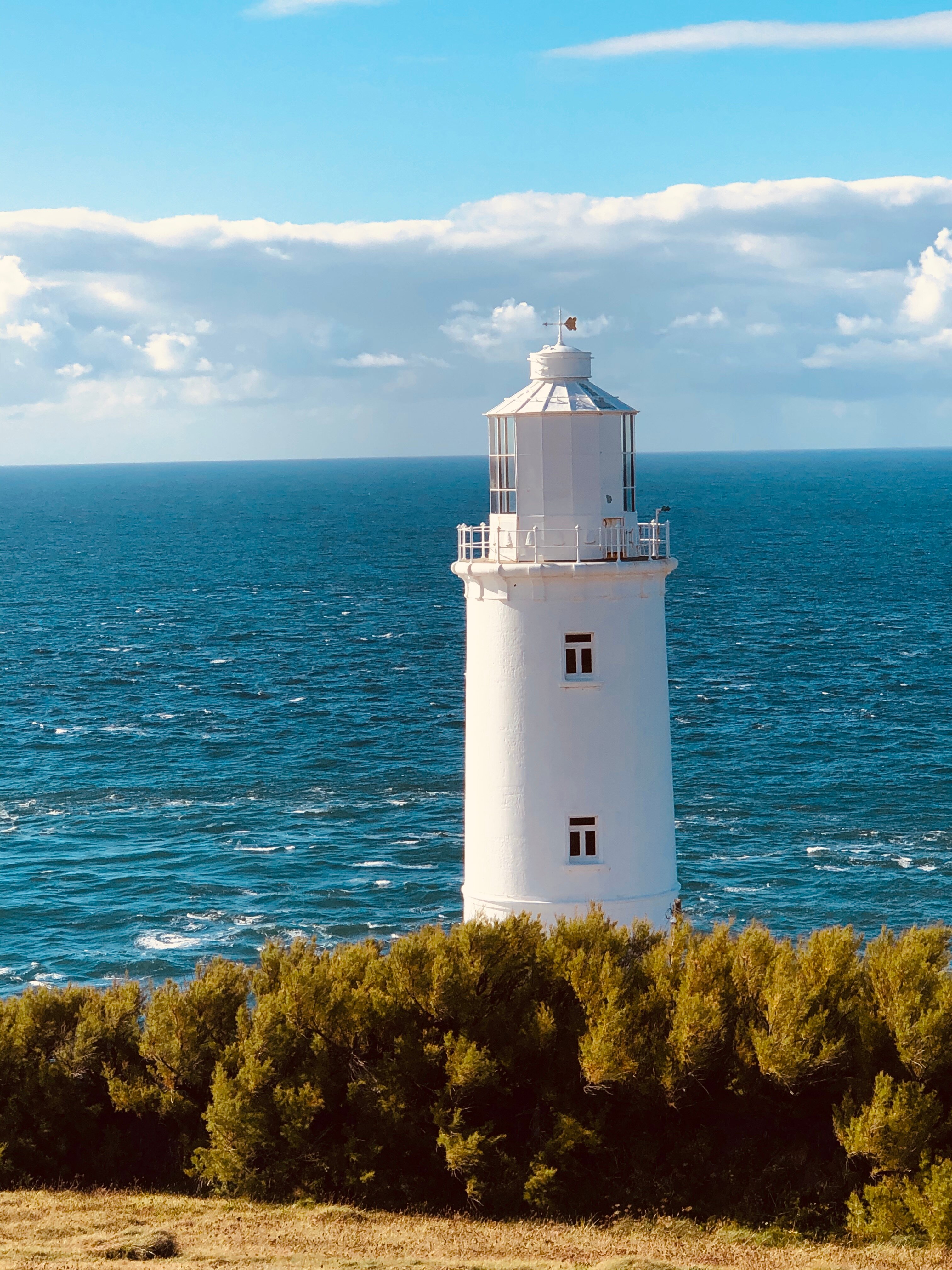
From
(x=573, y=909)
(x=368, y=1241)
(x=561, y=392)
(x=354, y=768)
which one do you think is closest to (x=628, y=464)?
(x=561, y=392)

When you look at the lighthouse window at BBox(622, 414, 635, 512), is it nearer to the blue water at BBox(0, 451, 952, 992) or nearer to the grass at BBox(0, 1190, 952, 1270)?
the grass at BBox(0, 1190, 952, 1270)

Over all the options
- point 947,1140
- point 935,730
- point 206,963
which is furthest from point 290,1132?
point 935,730

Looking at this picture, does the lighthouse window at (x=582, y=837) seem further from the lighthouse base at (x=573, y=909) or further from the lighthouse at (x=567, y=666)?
the lighthouse base at (x=573, y=909)

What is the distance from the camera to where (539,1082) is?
23.9 metres

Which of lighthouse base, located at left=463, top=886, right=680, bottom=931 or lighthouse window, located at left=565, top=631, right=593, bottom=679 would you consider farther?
lighthouse base, located at left=463, top=886, right=680, bottom=931

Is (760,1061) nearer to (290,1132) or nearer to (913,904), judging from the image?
(290,1132)

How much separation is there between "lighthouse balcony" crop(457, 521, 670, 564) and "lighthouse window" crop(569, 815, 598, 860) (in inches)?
170

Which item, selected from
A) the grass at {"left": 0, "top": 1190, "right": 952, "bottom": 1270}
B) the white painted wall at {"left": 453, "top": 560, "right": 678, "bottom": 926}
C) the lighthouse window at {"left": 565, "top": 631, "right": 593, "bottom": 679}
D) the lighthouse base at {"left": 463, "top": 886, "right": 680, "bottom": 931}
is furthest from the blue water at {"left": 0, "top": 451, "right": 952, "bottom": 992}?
the lighthouse window at {"left": 565, "top": 631, "right": 593, "bottom": 679}

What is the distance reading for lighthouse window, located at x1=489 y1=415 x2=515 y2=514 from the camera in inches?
1030

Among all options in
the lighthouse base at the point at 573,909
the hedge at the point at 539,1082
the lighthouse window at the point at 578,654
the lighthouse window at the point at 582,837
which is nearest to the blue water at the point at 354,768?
the hedge at the point at 539,1082

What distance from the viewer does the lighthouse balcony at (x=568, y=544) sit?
26.0m

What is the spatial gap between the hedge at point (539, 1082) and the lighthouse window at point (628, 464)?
715 cm

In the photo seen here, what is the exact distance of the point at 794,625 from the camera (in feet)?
377

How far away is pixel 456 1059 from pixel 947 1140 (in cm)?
726
